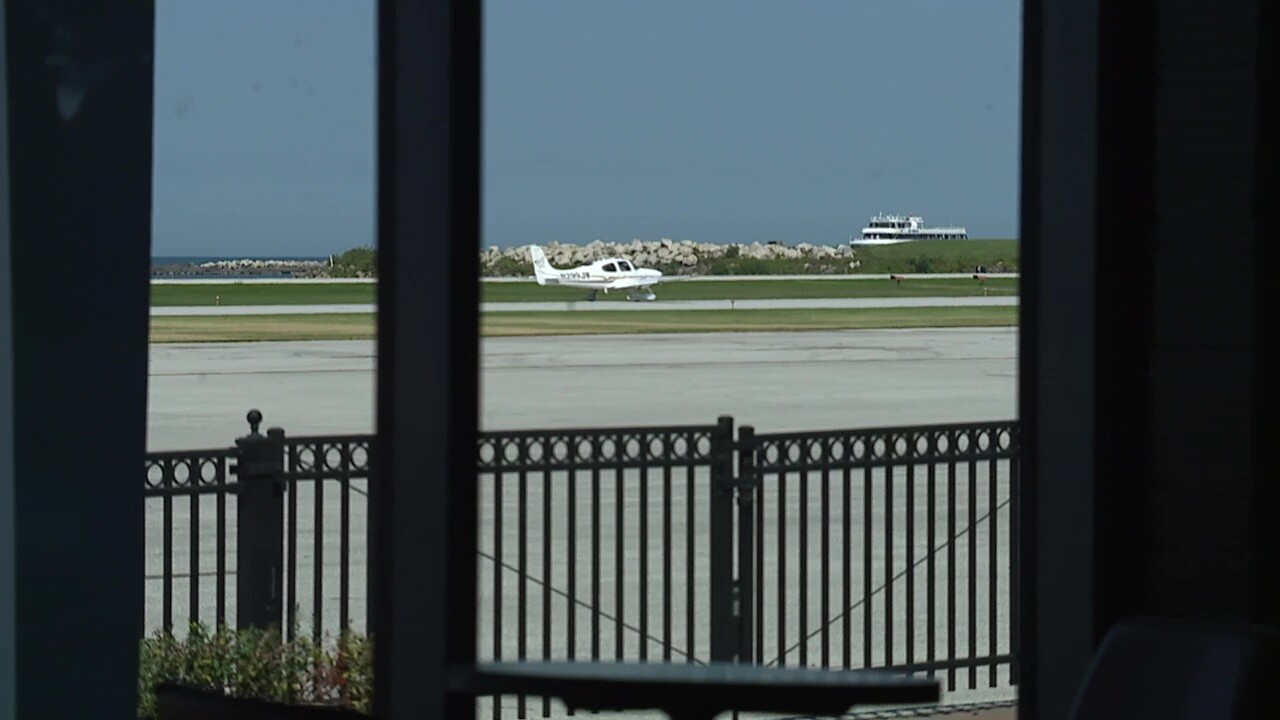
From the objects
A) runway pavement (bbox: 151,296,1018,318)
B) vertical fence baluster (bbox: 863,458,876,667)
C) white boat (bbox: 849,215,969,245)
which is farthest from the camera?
white boat (bbox: 849,215,969,245)

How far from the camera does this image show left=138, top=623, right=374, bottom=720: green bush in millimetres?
3648

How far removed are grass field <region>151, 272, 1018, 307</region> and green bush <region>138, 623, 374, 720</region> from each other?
3520 cm

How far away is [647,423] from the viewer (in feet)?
38.9

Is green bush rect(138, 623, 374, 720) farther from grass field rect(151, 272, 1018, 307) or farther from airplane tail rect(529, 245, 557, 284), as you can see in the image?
airplane tail rect(529, 245, 557, 284)

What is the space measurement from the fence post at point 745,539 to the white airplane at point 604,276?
122 feet

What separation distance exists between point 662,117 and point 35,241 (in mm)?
1689

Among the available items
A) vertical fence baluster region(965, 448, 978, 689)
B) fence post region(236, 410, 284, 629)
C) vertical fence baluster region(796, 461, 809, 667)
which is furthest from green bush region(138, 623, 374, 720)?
vertical fence baluster region(965, 448, 978, 689)

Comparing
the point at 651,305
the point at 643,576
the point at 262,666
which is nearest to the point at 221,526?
the point at 262,666

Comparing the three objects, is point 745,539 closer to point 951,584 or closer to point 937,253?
point 951,584

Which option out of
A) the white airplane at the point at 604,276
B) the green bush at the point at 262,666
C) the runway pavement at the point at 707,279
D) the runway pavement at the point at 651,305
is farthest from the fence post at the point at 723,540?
the runway pavement at the point at 707,279

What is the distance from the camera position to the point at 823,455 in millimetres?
4734

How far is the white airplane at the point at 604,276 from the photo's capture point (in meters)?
41.9

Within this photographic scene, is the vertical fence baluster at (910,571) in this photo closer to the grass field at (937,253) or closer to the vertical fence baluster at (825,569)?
the vertical fence baluster at (825,569)

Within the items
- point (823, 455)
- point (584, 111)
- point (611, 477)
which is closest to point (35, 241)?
point (584, 111)
